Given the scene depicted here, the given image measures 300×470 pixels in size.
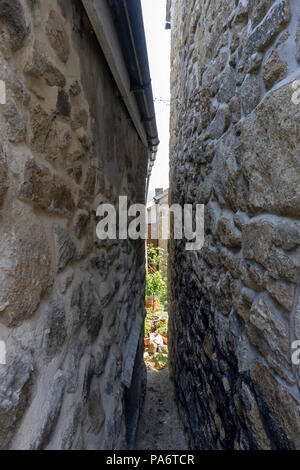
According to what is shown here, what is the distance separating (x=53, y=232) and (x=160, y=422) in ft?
9.80

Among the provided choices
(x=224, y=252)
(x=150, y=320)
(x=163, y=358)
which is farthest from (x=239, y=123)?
(x=150, y=320)

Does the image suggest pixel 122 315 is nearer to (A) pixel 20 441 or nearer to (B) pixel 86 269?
(B) pixel 86 269

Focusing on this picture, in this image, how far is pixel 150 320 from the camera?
558cm

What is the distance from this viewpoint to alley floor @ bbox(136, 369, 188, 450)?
97.0 inches

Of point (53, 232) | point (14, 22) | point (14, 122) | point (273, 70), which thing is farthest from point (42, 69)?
point (273, 70)

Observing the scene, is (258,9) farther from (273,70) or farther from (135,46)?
(135,46)

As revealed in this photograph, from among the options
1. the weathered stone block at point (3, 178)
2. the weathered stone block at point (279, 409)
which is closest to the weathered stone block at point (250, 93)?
the weathered stone block at point (3, 178)

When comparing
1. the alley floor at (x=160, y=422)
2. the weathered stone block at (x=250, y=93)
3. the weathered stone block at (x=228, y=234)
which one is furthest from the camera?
the alley floor at (x=160, y=422)

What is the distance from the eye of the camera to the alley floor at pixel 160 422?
2.46 m

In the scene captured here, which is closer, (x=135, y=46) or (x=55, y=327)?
(x=55, y=327)

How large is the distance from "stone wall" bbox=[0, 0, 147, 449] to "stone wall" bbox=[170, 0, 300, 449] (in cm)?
63

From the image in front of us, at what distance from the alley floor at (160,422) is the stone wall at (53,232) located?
1.36 metres

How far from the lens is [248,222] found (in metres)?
1.01

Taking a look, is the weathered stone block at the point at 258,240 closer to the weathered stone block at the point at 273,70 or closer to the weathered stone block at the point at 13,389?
→ the weathered stone block at the point at 273,70
